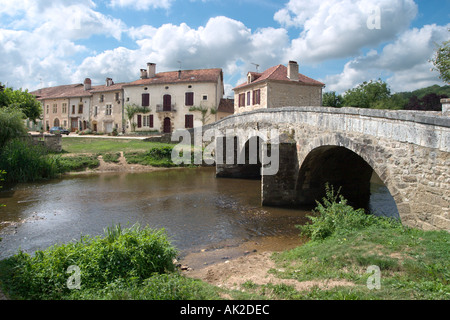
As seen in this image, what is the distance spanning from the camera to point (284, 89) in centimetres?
2642

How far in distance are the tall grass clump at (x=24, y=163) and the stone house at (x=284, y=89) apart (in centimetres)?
1604

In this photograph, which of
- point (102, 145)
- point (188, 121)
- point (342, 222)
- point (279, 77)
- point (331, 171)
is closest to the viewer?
point (342, 222)

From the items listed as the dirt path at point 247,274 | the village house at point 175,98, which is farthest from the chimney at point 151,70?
the dirt path at point 247,274

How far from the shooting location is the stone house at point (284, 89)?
84.9ft

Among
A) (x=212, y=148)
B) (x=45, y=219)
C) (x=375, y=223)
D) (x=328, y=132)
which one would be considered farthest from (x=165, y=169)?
(x=375, y=223)

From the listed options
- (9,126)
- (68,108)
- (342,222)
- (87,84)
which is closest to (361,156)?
(342,222)

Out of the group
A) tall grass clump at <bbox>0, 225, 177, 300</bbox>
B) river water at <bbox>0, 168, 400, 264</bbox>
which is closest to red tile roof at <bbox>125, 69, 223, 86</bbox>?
river water at <bbox>0, 168, 400, 264</bbox>

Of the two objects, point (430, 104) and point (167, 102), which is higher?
point (167, 102)

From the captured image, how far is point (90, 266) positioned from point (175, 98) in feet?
98.3

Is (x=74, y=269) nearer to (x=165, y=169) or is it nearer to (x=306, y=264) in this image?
(x=306, y=264)

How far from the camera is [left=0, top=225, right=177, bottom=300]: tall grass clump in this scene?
4.44 meters

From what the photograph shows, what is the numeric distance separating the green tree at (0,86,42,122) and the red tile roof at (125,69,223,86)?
10000 mm

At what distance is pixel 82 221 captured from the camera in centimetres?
993

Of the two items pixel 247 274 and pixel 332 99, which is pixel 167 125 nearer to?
pixel 332 99
